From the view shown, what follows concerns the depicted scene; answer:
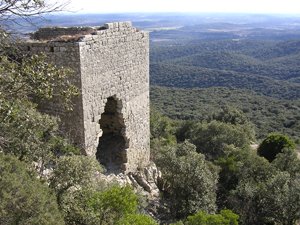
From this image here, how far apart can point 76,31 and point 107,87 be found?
2022mm

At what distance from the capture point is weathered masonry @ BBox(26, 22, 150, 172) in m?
9.97

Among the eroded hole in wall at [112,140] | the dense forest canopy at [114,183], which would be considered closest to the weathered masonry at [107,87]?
the eroded hole in wall at [112,140]

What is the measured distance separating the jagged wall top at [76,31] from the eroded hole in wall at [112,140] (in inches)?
73.7

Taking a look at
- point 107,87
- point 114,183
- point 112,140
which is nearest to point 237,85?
point 112,140

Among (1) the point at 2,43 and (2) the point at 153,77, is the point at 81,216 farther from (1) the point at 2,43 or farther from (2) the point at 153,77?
(2) the point at 153,77

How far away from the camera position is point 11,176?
20.2ft

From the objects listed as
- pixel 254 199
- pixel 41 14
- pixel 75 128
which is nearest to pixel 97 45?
pixel 75 128

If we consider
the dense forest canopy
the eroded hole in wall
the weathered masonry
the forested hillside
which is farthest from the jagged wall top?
the forested hillside

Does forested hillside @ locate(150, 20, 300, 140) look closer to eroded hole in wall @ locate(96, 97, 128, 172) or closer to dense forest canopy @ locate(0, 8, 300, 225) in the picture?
dense forest canopy @ locate(0, 8, 300, 225)

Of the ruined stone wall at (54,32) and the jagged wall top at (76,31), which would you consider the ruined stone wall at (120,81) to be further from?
the ruined stone wall at (54,32)

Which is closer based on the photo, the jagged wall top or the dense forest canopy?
the dense forest canopy

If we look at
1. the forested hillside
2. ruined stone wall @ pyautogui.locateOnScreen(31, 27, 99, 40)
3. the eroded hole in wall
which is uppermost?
ruined stone wall @ pyautogui.locateOnScreen(31, 27, 99, 40)

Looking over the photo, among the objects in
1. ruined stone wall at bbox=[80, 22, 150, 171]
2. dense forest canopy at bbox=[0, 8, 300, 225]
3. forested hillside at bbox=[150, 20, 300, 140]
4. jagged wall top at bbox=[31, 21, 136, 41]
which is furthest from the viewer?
forested hillside at bbox=[150, 20, 300, 140]

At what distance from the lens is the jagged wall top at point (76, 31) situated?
10.4 meters
